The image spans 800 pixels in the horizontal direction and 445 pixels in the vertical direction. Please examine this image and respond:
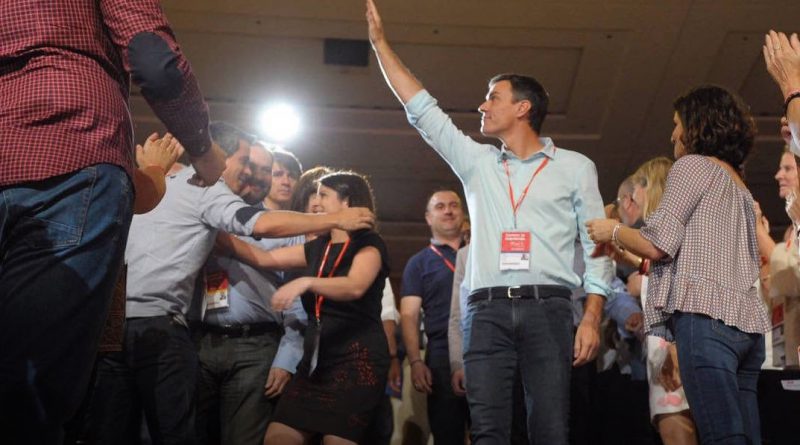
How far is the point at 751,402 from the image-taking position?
2459 mm

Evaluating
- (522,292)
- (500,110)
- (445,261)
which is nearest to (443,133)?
(500,110)

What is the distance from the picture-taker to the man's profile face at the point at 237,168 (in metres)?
3.49

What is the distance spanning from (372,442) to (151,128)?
10.8 feet

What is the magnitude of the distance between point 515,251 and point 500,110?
0.58 meters

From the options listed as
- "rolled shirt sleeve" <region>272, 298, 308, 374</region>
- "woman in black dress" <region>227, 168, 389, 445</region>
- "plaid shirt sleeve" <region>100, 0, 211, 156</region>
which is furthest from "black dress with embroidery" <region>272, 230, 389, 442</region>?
"plaid shirt sleeve" <region>100, 0, 211, 156</region>

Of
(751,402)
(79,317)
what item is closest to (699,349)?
(751,402)

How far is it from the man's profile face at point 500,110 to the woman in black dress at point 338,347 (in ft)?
1.89

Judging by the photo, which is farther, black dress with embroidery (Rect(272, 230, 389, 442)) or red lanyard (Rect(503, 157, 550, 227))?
black dress with embroidery (Rect(272, 230, 389, 442))

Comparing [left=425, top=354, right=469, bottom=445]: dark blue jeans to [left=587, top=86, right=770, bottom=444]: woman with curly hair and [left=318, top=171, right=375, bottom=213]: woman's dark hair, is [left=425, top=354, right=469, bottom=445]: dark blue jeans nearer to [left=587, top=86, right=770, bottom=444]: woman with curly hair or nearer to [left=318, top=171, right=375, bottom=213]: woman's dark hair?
[left=318, top=171, right=375, bottom=213]: woman's dark hair

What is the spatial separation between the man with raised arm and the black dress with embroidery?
1.37 feet

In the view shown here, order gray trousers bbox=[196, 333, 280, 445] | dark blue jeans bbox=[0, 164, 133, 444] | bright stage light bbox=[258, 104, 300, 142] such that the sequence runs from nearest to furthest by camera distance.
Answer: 1. dark blue jeans bbox=[0, 164, 133, 444]
2. gray trousers bbox=[196, 333, 280, 445]
3. bright stage light bbox=[258, 104, 300, 142]

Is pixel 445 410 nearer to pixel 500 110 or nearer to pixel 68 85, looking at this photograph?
pixel 500 110

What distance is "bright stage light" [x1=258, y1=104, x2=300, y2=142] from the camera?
5809 millimetres

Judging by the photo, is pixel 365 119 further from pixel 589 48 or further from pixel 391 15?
pixel 589 48
